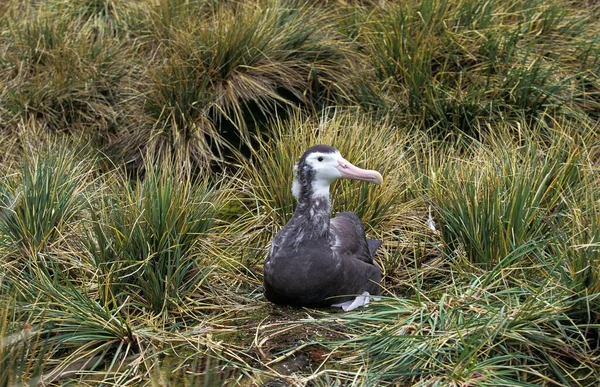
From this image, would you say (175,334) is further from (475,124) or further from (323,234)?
(475,124)

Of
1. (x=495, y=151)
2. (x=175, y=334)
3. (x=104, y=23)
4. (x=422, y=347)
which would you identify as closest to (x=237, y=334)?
(x=175, y=334)

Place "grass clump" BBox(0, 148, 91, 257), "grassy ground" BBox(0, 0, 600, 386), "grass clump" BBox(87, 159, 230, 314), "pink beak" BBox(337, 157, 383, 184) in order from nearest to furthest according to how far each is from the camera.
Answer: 1. "grassy ground" BBox(0, 0, 600, 386)
2. "grass clump" BBox(87, 159, 230, 314)
3. "pink beak" BBox(337, 157, 383, 184)
4. "grass clump" BBox(0, 148, 91, 257)

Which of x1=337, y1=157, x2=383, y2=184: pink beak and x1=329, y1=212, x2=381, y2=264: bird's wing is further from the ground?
x1=337, y1=157, x2=383, y2=184: pink beak

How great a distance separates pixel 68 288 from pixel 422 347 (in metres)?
1.60

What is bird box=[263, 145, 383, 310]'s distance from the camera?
161 inches

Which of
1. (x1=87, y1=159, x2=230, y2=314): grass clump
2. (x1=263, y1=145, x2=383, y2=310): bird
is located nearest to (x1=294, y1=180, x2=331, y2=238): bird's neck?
(x1=263, y1=145, x2=383, y2=310): bird

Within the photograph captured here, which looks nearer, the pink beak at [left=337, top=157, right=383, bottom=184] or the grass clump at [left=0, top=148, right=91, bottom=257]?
the pink beak at [left=337, top=157, right=383, bottom=184]

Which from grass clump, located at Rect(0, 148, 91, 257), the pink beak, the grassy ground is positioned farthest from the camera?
grass clump, located at Rect(0, 148, 91, 257)

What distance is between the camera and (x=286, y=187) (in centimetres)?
508

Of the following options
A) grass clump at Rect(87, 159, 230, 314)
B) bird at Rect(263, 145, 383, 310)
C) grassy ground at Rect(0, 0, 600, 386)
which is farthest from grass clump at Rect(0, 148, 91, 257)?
bird at Rect(263, 145, 383, 310)

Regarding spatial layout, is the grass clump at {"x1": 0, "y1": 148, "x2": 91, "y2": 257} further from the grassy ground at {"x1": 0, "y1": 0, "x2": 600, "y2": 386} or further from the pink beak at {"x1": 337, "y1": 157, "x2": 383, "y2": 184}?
the pink beak at {"x1": 337, "y1": 157, "x2": 383, "y2": 184}

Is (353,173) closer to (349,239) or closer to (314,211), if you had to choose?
(314,211)

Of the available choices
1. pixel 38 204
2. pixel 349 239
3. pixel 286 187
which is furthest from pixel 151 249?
pixel 286 187

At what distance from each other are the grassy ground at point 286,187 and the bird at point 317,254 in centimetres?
13
